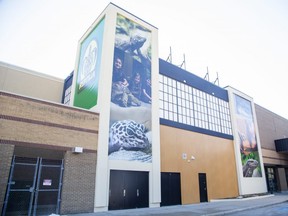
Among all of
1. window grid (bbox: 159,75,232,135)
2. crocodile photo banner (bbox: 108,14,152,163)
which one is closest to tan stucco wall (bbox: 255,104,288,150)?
window grid (bbox: 159,75,232,135)

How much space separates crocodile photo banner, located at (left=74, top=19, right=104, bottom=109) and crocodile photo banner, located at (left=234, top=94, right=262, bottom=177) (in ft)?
65.4

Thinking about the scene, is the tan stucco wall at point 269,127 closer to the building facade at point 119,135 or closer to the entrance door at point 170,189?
the building facade at point 119,135

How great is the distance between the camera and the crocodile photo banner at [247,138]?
2911cm

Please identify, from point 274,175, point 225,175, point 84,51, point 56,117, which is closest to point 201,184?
point 225,175

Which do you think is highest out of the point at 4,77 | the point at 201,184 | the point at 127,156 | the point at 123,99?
the point at 4,77

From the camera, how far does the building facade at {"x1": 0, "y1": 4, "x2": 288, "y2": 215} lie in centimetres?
1353

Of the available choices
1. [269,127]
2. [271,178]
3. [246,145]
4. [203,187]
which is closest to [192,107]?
[203,187]

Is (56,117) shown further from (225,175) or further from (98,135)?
(225,175)

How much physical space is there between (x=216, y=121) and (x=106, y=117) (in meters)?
15.8

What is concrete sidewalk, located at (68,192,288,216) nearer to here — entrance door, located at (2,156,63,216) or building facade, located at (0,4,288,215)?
building facade, located at (0,4,288,215)

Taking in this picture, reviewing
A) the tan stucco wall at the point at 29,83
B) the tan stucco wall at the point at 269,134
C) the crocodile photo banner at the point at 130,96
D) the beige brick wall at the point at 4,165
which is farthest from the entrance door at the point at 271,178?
the beige brick wall at the point at 4,165

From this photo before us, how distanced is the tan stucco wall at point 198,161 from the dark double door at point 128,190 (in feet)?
8.92

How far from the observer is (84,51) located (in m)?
22.1

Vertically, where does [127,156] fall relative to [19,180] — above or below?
above
